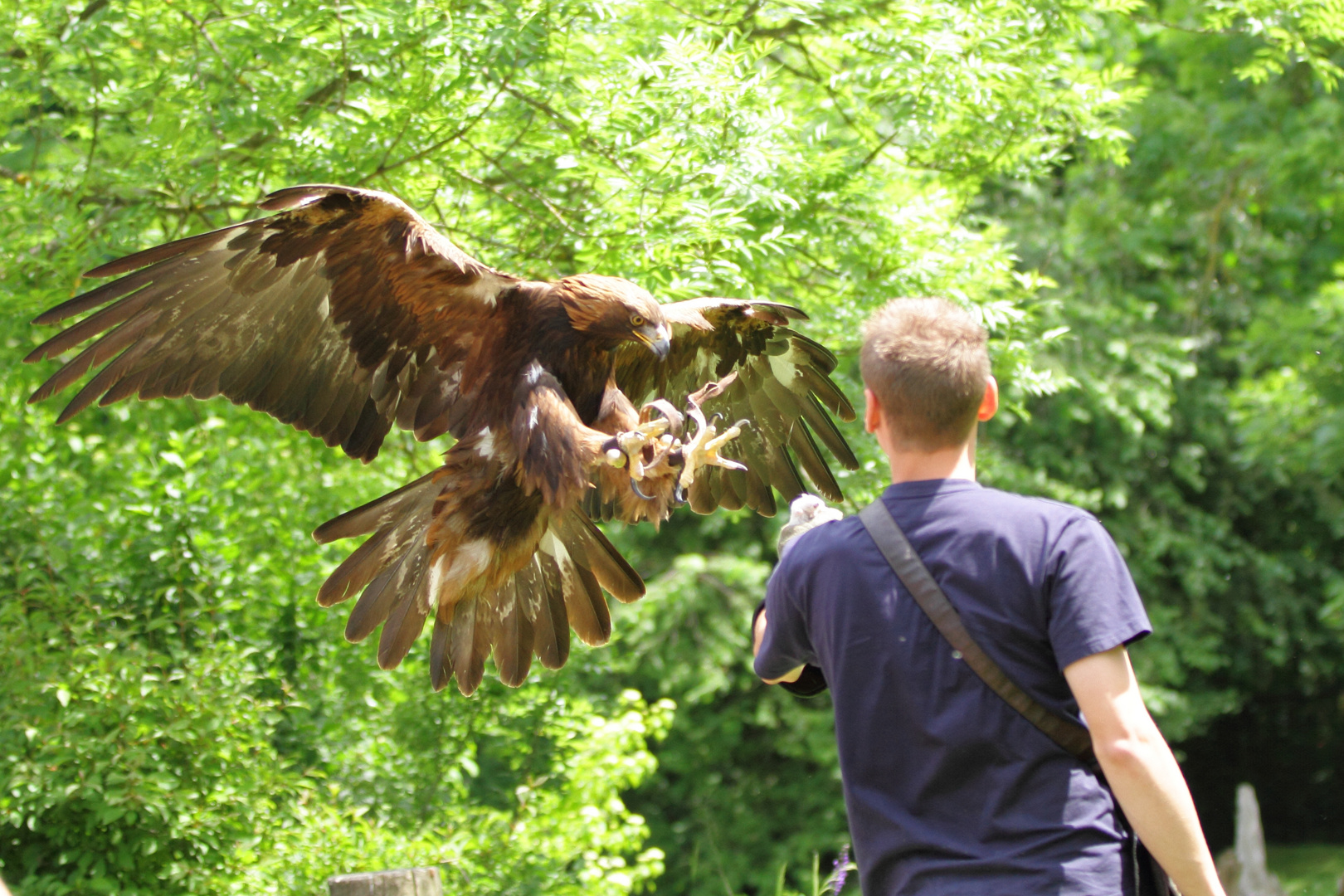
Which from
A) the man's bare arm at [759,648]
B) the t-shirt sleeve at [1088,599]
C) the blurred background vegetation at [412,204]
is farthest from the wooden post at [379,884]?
the t-shirt sleeve at [1088,599]

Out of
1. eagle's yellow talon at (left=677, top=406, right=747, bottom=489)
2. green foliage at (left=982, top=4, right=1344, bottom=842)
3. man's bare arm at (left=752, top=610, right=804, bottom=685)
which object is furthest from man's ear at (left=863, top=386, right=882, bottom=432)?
green foliage at (left=982, top=4, right=1344, bottom=842)

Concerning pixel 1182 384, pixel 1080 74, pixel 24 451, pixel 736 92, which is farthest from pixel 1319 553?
pixel 24 451

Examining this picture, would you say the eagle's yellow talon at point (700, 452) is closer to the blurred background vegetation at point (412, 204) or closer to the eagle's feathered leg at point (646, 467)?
the eagle's feathered leg at point (646, 467)

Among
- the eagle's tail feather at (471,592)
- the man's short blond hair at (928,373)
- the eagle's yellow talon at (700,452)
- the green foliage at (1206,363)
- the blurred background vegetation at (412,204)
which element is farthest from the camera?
the green foliage at (1206,363)

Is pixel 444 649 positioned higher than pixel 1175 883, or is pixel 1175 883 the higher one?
pixel 444 649

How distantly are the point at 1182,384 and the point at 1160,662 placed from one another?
2428mm

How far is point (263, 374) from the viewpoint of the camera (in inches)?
148

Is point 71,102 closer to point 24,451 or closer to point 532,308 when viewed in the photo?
point 24,451

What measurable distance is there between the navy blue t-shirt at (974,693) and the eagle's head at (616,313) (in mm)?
1602

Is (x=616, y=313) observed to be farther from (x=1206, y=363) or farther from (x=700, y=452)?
(x=1206, y=363)

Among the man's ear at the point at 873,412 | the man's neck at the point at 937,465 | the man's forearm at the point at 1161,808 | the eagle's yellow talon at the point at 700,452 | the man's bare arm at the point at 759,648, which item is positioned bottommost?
the man's forearm at the point at 1161,808

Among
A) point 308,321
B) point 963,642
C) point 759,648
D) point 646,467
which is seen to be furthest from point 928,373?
point 308,321

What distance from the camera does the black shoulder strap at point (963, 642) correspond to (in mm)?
1684

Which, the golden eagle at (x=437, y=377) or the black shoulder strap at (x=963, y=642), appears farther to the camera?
the golden eagle at (x=437, y=377)
